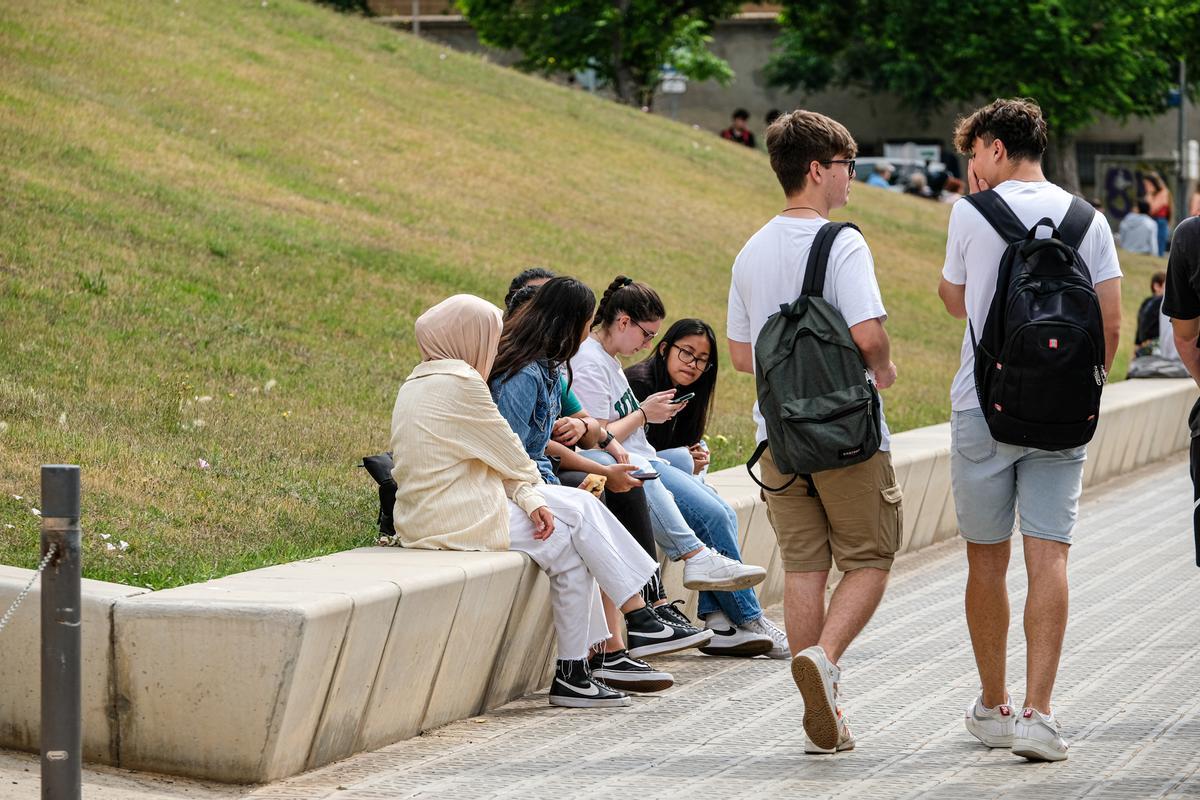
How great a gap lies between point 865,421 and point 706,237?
14.1 metres

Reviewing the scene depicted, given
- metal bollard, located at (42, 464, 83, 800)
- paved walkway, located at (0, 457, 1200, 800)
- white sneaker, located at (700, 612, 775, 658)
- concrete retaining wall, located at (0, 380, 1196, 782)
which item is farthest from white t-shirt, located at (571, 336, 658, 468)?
metal bollard, located at (42, 464, 83, 800)

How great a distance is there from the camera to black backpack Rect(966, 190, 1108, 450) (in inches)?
193

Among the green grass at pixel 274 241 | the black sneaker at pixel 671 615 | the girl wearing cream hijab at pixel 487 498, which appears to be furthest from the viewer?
the green grass at pixel 274 241

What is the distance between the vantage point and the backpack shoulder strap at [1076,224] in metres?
5.08

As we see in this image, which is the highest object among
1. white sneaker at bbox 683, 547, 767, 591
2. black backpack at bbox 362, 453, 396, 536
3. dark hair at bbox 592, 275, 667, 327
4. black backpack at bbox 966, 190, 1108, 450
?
black backpack at bbox 966, 190, 1108, 450

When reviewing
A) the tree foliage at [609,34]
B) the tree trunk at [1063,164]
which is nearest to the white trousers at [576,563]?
the tree foliage at [609,34]

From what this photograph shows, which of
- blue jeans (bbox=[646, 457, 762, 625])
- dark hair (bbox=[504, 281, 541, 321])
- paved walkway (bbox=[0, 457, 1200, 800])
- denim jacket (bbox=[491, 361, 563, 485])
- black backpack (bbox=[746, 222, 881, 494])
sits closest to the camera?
paved walkway (bbox=[0, 457, 1200, 800])

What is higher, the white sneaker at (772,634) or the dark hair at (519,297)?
the dark hair at (519,297)

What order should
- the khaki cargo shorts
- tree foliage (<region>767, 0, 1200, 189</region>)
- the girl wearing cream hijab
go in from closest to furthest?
the khaki cargo shorts → the girl wearing cream hijab → tree foliage (<region>767, 0, 1200, 189</region>)

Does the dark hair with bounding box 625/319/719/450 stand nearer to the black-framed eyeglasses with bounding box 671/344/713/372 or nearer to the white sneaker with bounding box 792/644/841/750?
the black-framed eyeglasses with bounding box 671/344/713/372

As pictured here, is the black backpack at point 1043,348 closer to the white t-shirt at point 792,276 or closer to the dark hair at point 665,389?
the white t-shirt at point 792,276

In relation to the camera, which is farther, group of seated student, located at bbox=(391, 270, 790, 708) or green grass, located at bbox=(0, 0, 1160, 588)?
green grass, located at bbox=(0, 0, 1160, 588)

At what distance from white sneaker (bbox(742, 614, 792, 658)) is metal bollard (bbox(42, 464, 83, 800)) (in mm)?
3512

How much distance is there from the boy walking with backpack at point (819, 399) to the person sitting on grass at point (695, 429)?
1671mm
